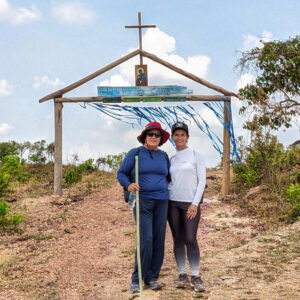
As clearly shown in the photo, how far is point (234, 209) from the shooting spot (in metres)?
10.6

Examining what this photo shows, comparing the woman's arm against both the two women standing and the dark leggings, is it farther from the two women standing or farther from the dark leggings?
the dark leggings

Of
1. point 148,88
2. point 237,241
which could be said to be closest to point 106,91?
point 148,88

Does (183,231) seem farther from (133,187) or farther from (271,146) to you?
(271,146)

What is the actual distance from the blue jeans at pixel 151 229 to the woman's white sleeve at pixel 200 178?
0.35m

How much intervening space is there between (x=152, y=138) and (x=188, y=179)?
0.62 metres

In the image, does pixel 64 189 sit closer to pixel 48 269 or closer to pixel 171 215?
pixel 48 269

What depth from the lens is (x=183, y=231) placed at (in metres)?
4.86

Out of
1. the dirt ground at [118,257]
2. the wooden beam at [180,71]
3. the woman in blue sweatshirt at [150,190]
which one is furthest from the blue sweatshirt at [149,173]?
the wooden beam at [180,71]

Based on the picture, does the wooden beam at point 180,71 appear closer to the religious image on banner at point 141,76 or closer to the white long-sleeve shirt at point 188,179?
the religious image on banner at point 141,76

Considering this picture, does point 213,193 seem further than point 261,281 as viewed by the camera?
Yes

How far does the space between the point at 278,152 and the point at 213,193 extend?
237cm

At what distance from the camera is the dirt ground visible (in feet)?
16.8

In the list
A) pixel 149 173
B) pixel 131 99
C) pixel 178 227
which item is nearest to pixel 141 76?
pixel 131 99

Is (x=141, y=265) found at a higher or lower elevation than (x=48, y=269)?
higher
